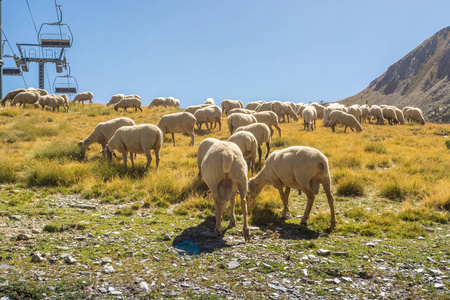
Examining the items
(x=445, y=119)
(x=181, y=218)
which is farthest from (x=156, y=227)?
(x=445, y=119)

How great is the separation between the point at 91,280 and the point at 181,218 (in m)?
3.54

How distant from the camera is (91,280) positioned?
5.04m

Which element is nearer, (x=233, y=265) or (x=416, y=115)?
(x=233, y=265)

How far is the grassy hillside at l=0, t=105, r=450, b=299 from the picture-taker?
5.06 m

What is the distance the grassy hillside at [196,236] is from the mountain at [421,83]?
310 ft

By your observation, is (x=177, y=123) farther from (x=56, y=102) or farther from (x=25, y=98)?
(x=25, y=98)

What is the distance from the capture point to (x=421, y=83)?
128625 millimetres

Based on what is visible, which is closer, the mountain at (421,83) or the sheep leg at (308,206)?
the sheep leg at (308,206)

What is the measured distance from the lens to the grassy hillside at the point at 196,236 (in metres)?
5.06

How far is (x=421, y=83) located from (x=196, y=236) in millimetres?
144141

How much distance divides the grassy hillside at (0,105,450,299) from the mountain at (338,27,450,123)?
94.6m

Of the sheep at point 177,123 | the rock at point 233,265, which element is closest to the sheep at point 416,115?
the sheep at point 177,123

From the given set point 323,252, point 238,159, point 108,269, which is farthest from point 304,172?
point 108,269

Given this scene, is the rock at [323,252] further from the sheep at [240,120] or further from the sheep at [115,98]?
the sheep at [115,98]
